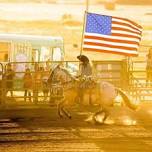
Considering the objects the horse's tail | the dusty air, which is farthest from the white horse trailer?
the horse's tail

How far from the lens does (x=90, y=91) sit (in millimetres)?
14672

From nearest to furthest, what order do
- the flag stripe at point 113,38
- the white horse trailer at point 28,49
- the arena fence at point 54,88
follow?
1. the flag stripe at point 113,38
2. the arena fence at point 54,88
3. the white horse trailer at point 28,49

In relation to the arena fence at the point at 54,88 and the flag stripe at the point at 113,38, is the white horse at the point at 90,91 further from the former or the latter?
the arena fence at the point at 54,88

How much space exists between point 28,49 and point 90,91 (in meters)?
11.6

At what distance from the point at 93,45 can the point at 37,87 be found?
2.81m

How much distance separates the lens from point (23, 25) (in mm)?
56875

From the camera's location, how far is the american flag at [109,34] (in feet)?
56.3

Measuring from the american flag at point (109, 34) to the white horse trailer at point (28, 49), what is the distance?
852cm

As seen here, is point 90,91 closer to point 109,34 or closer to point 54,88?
point 109,34

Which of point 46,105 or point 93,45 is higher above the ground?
point 93,45

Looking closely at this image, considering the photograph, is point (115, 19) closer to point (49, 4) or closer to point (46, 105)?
point (46, 105)

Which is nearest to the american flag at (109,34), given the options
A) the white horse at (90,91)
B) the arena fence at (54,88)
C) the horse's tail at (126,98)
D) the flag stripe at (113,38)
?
the flag stripe at (113,38)

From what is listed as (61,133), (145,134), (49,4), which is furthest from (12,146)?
(49,4)

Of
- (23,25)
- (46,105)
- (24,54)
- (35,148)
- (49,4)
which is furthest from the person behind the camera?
(49,4)
